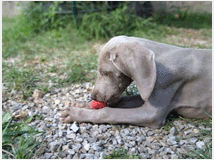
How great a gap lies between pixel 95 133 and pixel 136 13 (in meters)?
5.46

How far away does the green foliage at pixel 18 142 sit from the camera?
216 cm

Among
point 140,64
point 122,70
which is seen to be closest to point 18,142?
point 122,70

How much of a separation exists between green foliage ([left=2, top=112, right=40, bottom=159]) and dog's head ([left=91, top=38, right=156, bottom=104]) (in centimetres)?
82

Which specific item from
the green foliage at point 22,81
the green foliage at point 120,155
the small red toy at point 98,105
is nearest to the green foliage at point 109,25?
the green foliage at point 22,81

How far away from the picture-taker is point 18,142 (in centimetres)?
229

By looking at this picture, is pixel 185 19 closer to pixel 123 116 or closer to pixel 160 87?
pixel 160 87

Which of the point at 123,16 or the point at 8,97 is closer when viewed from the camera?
the point at 8,97

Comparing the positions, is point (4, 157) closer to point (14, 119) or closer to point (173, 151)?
point (14, 119)

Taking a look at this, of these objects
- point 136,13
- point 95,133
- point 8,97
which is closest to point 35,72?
point 8,97

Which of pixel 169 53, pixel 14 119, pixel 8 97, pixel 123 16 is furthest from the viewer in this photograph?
pixel 123 16

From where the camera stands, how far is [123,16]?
6453 millimetres

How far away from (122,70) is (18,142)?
1257 mm

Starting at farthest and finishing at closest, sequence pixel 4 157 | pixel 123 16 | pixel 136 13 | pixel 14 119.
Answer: pixel 136 13 < pixel 123 16 < pixel 14 119 < pixel 4 157

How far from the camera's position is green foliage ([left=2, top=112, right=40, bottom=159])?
Result: 7.09 ft
